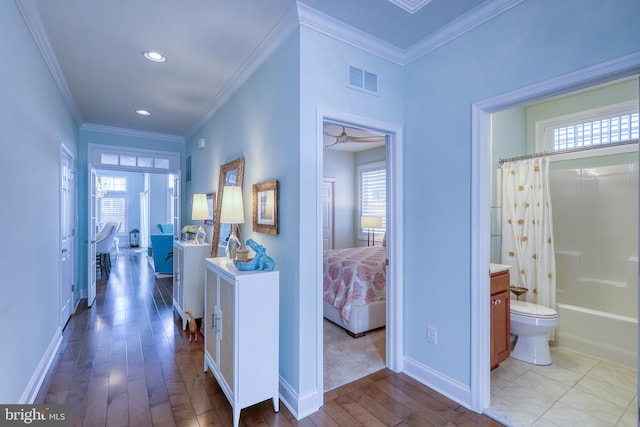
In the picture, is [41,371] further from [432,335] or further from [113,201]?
[113,201]

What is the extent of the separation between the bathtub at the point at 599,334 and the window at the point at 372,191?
326 cm

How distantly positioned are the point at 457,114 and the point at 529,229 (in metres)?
1.78

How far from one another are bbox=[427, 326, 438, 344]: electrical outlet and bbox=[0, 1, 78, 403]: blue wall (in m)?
2.68

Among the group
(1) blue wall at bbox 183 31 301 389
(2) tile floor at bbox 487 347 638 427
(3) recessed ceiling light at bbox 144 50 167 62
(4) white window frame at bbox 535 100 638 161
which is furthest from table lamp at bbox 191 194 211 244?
(4) white window frame at bbox 535 100 638 161

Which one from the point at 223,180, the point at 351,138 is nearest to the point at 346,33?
the point at 223,180

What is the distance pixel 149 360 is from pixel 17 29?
2647mm

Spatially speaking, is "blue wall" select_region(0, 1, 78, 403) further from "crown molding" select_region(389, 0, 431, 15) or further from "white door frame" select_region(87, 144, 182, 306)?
"crown molding" select_region(389, 0, 431, 15)

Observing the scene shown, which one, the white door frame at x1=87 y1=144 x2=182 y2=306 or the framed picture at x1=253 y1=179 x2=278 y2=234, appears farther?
the white door frame at x1=87 y1=144 x2=182 y2=306

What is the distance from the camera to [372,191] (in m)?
6.27

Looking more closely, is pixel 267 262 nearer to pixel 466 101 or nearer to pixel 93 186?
pixel 466 101

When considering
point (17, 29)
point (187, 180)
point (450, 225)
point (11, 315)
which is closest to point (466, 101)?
point (450, 225)

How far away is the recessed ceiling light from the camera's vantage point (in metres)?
2.61

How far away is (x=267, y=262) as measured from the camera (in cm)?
207

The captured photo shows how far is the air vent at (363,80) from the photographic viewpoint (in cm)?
228
